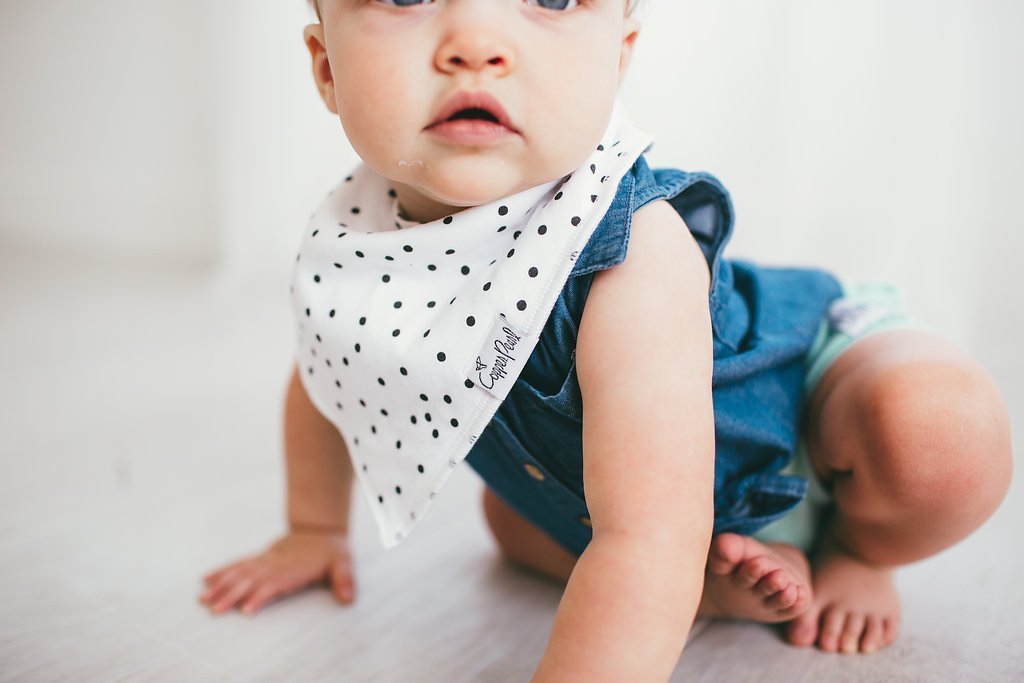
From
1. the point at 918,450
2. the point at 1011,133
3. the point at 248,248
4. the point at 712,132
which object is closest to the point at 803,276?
the point at 918,450

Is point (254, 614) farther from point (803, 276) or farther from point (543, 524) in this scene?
point (803, 276)

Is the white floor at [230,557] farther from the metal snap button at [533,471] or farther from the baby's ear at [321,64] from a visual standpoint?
the baby's ear at [321,64]

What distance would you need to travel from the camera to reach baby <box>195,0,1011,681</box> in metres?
0.57

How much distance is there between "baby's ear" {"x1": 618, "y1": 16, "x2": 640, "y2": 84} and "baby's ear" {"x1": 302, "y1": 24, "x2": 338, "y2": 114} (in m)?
0.21

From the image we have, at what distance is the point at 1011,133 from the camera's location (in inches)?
52.6

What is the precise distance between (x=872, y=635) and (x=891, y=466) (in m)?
0.14

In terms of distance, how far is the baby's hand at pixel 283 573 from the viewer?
31.1 inches

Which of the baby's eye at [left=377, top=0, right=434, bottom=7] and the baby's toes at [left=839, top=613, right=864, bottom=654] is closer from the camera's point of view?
the baby's eye at [left=377, top=0, right=434, bottom=7]

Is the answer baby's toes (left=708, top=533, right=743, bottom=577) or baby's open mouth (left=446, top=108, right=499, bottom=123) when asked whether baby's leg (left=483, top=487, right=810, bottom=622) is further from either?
baby's open mouth (left=446, top=108, right=499, bottom=123)

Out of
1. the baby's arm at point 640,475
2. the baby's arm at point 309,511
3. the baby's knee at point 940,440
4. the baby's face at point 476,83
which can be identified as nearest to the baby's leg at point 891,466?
the baby's knee at point 940,440

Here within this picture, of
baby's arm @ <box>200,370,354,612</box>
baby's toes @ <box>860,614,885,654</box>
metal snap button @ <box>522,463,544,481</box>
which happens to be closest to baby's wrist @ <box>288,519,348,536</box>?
baby's arm @ <box>200,370,354,612</box>

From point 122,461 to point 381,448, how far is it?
0.48 metres

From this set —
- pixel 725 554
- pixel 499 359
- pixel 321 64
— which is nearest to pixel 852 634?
pixel 725 554

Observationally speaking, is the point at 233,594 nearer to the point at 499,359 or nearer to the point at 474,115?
the point at 499,359
